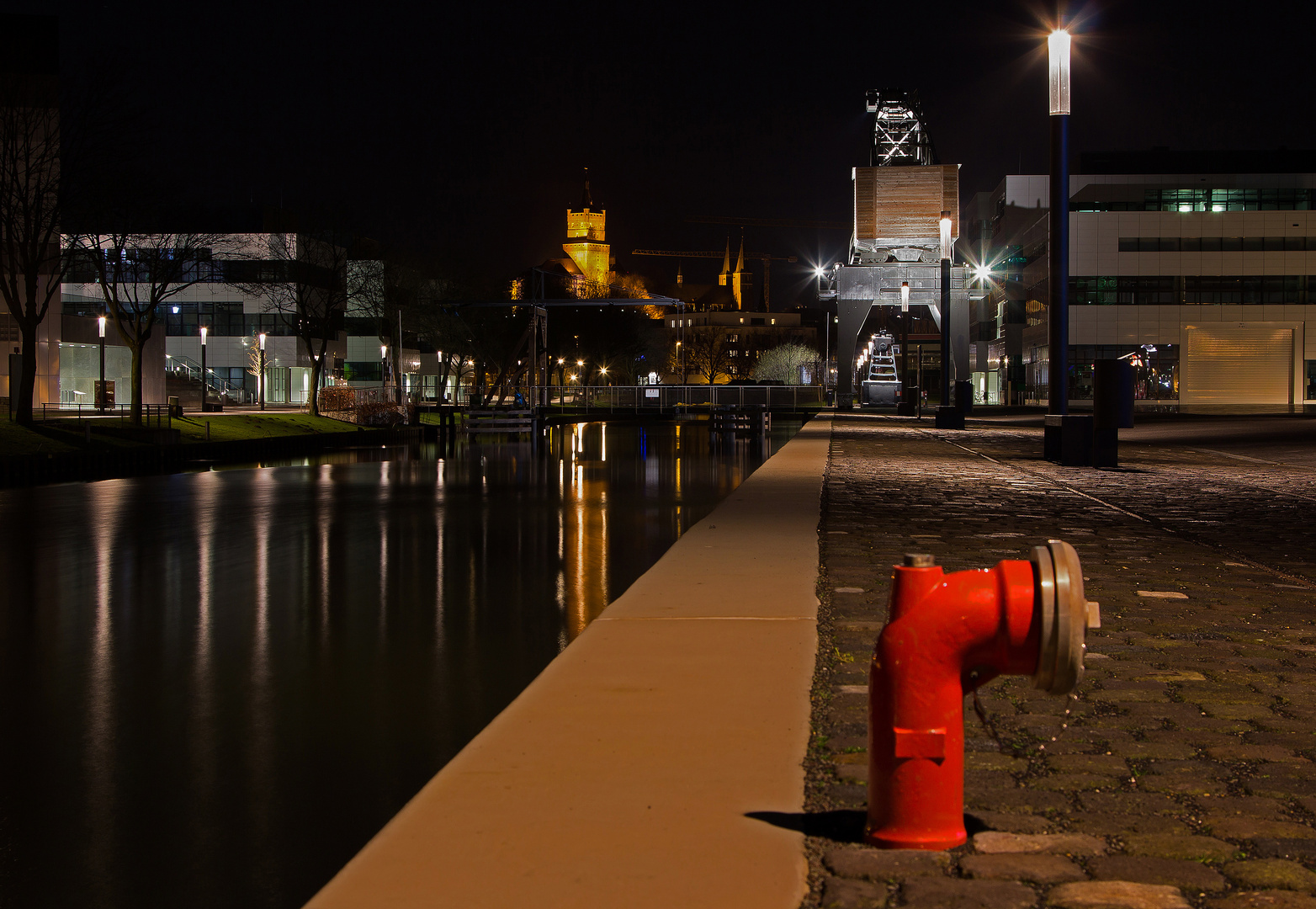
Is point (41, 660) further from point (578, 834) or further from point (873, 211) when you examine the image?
point (873, 211)

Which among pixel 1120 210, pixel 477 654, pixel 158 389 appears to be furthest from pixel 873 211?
pixel 477 654

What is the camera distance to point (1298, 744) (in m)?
5.02

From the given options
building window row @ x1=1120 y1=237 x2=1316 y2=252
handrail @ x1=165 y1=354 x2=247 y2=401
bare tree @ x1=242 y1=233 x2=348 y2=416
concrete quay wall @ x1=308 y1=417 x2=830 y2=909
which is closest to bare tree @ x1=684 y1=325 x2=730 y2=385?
handrail @ x1=165 y1=354 x2=247 y2=401

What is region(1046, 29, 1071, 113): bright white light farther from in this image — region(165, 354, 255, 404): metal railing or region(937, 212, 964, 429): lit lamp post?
region(165, 354, 255, 404): metal railing

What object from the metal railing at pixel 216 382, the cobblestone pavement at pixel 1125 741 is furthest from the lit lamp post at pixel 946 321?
the metal railing at pixel 216 382

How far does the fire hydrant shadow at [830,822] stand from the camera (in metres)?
3.93

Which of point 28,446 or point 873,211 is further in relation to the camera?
point 873,211

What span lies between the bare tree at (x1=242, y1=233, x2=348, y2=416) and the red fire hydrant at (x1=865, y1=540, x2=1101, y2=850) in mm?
50117

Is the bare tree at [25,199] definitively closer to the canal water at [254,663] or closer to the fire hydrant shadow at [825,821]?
the canal water at [254,663]

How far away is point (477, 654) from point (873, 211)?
66760 millimetres

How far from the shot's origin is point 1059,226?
21.1 meters

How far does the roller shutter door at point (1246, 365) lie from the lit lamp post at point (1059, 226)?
57852mm

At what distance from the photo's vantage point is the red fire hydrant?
11.6ft

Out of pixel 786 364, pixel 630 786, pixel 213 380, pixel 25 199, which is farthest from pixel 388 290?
pixel 786 364
